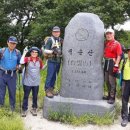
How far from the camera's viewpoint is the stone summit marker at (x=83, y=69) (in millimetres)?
8156

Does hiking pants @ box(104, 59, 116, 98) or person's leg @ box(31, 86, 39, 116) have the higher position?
hiking pants @ box(104, 59, 116, 98)

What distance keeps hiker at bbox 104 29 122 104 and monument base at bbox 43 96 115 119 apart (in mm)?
235

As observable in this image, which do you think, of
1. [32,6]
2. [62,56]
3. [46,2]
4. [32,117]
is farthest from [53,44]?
[32,6]

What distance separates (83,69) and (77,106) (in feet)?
2.78

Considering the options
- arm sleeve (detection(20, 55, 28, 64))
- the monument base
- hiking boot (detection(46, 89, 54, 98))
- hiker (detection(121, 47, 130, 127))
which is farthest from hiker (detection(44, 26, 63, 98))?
hiker (detection(121, 47, 130, 127))

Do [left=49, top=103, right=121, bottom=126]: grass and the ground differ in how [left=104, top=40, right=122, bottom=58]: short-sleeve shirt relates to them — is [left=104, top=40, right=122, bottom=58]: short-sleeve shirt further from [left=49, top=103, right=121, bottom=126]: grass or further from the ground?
the ground

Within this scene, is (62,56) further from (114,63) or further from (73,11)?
(73,11)

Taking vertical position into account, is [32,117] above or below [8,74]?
below

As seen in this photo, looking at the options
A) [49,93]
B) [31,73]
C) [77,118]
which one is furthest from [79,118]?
[31,73]

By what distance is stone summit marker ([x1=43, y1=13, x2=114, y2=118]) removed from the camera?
8.16m

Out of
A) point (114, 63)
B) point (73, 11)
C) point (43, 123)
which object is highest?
point (73, 11)

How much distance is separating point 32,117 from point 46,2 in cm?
1348

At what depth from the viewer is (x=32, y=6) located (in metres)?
22.2

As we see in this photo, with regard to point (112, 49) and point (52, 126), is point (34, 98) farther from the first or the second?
point (112, 49)
